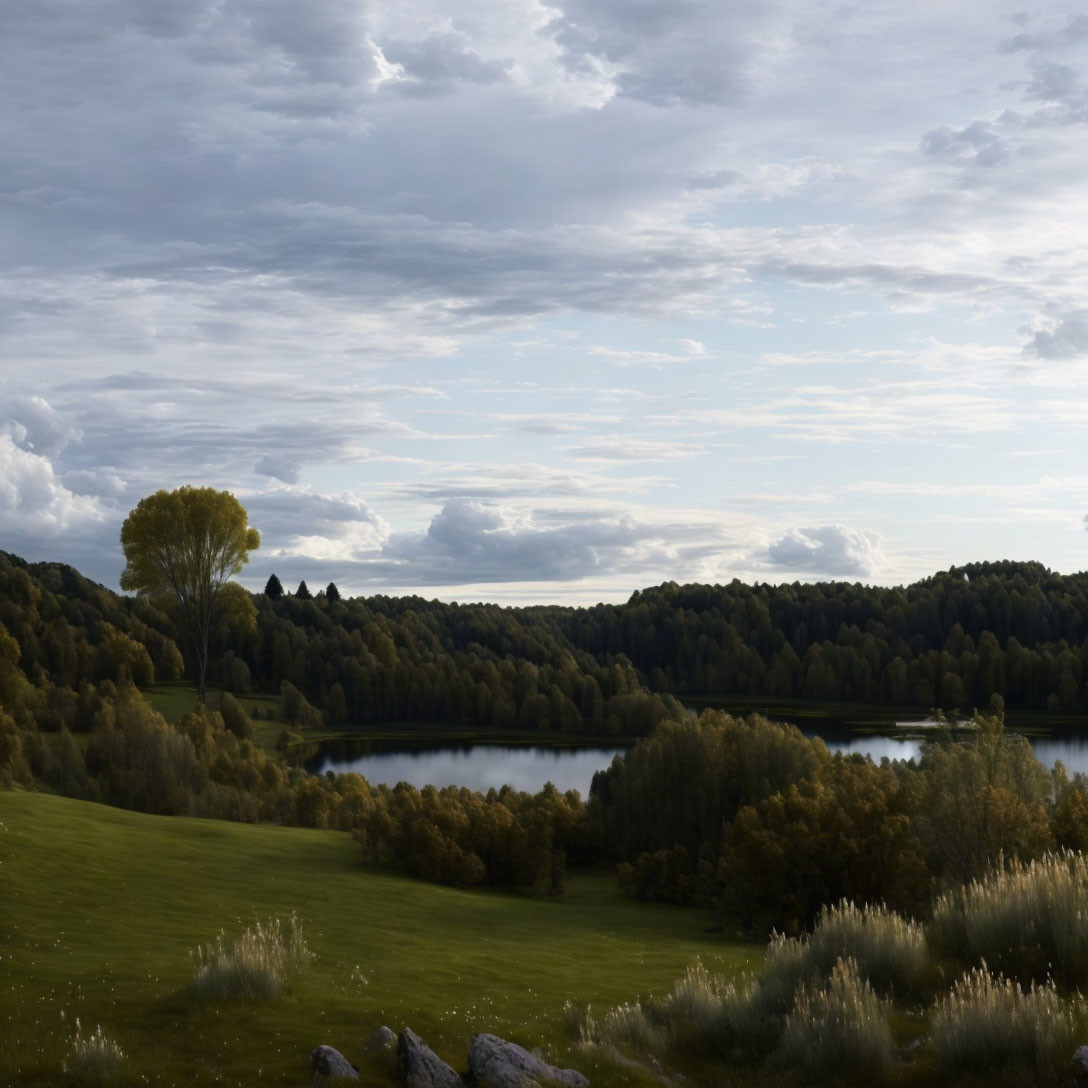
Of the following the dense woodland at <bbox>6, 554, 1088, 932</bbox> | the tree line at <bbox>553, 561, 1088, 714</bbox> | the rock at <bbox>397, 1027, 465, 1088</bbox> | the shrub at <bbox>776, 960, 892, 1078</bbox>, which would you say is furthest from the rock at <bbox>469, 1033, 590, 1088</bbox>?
the tree line at <bbox>553, 561, 1088, 714</bbox>

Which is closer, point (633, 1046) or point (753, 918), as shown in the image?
point (633, 1046)

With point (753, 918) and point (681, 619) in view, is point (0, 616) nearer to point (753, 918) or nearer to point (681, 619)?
point (753, 918)

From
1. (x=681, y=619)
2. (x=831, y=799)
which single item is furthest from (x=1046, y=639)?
(x=831, y=799)

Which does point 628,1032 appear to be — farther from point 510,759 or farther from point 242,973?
point 510,759

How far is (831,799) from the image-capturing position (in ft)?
119

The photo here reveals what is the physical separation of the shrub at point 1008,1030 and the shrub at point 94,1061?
9.02m

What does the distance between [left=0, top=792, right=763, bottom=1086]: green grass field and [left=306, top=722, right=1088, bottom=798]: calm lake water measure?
1639 inches

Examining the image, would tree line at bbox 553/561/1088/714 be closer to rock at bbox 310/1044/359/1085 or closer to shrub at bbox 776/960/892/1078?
shrub at bbox 776/960/892/1078

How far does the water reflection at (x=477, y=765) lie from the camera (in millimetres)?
81562

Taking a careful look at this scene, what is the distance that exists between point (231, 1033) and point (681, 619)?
170 metres

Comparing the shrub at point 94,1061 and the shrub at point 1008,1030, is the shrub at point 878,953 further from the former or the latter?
the shrub at point 94,1061

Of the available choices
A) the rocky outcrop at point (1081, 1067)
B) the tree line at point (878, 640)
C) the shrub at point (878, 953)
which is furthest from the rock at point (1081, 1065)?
the tree line at point (878, 640)

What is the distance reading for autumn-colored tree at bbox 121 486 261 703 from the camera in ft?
215

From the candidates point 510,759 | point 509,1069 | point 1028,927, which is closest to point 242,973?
point 509,1069
